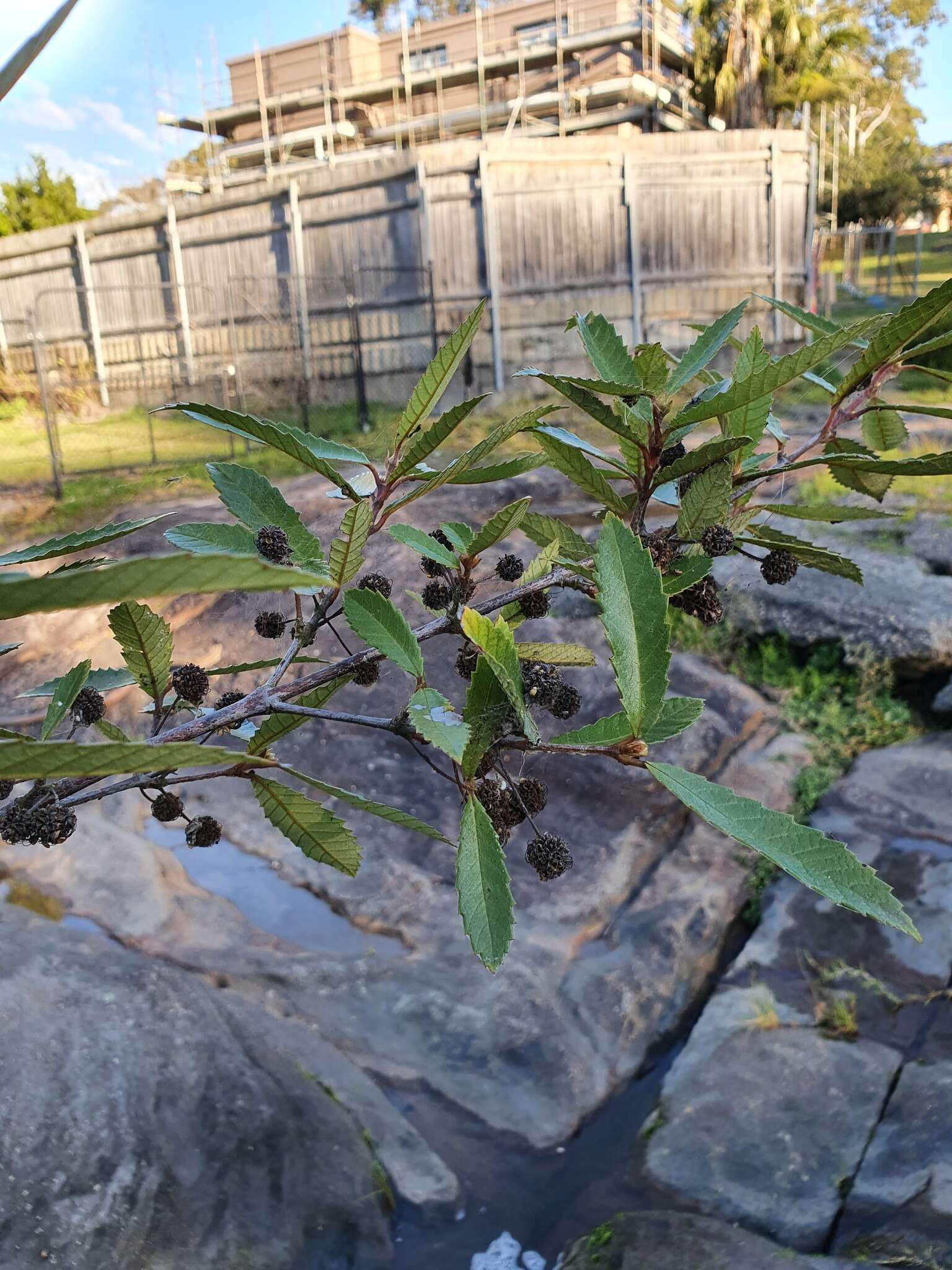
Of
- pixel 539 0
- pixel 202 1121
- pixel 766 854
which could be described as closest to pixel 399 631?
pixel 766 854

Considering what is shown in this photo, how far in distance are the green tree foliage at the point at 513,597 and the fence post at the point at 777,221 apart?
1111 cm

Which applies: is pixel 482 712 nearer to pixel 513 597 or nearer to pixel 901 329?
pixel 513 597

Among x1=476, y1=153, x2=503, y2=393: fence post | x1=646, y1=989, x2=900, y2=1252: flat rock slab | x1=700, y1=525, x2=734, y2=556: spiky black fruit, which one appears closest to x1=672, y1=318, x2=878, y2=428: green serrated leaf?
x1=700, y1=525, x2=734, y2=556: spiky black fruit

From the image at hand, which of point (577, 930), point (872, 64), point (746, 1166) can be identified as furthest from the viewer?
point (872, 64)

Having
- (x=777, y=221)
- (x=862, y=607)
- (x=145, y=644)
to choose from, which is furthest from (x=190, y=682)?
(x=777, y=221)

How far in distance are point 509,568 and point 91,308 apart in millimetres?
14402

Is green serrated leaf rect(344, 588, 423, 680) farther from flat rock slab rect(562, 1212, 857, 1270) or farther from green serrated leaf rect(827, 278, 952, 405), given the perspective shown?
flat rock slab rect(562, 1212, 857, 1270)

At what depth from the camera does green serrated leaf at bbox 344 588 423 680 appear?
0.73 meters

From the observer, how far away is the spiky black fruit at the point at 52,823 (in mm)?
665

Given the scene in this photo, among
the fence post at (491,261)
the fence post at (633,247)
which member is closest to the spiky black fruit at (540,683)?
the fence post at (491,261)

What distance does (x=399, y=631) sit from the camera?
74 cm

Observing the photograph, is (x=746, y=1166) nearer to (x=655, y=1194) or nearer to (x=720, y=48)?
(x=655, y=1194)

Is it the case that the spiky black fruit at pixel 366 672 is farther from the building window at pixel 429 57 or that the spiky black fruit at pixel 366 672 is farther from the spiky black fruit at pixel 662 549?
the building window at pixel 429 57

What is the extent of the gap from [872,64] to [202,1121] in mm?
34519
